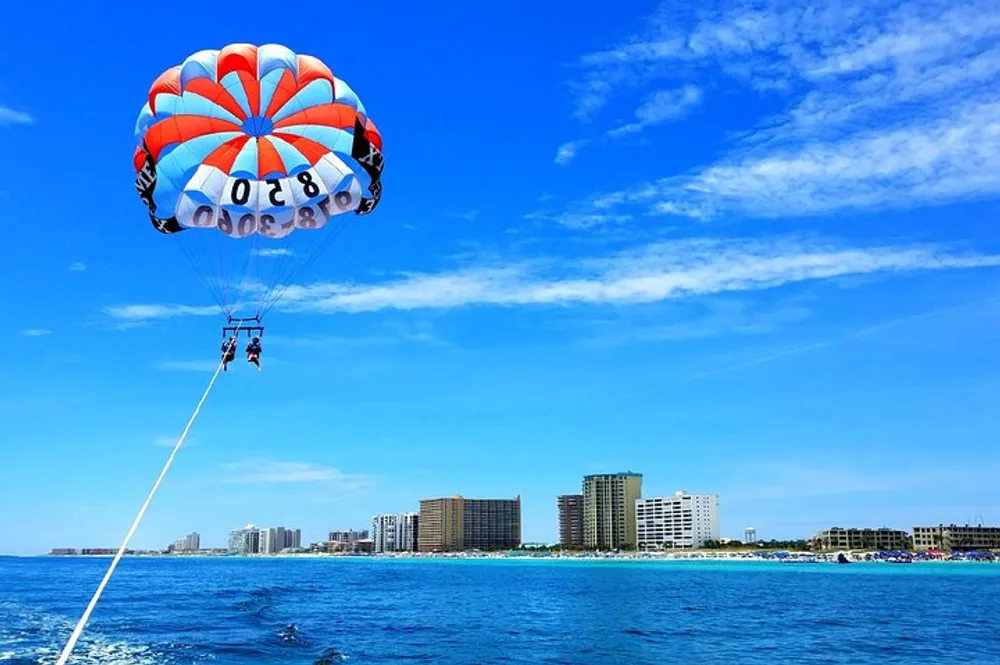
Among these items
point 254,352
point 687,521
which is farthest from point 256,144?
point 687,521

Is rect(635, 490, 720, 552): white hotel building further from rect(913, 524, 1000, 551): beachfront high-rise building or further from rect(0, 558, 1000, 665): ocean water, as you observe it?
rect(0, 558, 1000, 665): ocean water

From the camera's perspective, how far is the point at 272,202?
22.0 meters

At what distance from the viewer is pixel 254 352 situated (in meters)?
20.8

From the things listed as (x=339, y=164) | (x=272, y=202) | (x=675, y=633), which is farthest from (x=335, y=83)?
(x=675, y=633)

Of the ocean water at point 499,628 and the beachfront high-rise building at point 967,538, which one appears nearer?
the ocean water at point 499,628

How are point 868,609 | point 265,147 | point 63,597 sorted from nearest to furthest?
point 265,147, point 868,609, point 63,597

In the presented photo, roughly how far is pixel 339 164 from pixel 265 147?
78.2 inches

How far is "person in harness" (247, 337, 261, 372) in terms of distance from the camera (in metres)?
20.8

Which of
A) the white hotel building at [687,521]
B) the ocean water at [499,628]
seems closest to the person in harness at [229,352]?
the ocean water at [499,628]

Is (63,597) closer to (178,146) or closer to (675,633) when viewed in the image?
(675,633)

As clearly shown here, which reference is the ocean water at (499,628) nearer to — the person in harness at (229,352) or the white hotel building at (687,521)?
the person in harness at (229,352)

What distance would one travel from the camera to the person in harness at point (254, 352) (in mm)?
20766

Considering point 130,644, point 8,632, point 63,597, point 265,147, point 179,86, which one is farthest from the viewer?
point 63,597

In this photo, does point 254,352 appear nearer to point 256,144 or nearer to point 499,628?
point 256,144
